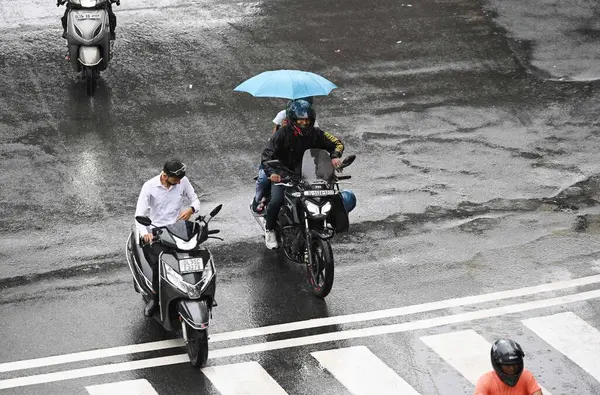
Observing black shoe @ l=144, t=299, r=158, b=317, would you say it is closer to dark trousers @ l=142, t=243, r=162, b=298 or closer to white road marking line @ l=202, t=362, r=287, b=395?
dark trousers @ l=142, t=243, r=162, b=298

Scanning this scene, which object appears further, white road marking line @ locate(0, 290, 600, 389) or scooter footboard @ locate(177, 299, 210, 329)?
white road marking line @ locate(0, 290, 600, 389)

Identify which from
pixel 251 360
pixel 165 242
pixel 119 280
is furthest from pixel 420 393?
pixel 119 280

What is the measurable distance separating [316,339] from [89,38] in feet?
25.4

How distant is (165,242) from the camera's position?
1202cm

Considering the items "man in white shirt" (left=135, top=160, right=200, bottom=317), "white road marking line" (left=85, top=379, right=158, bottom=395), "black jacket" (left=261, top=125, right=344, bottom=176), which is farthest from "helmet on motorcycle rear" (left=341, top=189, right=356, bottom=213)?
"white road marking line" (left=85, top=379, right=158, bottom=395)

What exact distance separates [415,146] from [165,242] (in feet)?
20.7

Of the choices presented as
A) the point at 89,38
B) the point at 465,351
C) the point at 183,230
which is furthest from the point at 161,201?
the point at 89,38

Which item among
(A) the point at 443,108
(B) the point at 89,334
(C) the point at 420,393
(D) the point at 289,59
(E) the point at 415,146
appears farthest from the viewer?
(D) the point at 289,59

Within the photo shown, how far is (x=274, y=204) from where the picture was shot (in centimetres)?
1407

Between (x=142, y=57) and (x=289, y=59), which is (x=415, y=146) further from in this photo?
(x=142, y=57)

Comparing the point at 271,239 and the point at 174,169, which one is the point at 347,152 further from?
the point at 174,169

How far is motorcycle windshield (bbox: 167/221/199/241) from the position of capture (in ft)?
39.3

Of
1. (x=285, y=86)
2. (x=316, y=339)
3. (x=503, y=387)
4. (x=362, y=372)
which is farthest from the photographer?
(x=285, y=86)

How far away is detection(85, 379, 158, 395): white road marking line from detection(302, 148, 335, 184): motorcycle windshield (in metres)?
3.20
